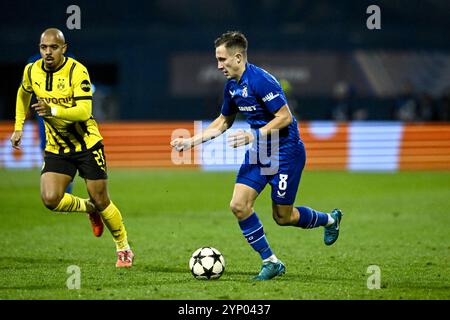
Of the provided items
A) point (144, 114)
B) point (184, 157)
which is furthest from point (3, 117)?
point (184, 157)

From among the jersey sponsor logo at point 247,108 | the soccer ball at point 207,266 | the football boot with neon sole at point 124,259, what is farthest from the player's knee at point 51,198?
the jersey sponsor logo at point 247,108

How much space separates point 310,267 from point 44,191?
2.84 metres

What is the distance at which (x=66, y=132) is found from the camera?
8.91m

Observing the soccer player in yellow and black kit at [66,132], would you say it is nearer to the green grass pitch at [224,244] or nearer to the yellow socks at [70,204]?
the yellow socks at [70,204]

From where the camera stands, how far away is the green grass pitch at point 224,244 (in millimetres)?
7737

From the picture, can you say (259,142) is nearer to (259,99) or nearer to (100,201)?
(259,99)

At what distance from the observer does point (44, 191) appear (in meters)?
8.93

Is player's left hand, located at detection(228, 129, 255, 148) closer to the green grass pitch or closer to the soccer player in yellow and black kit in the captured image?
the green grass pitch

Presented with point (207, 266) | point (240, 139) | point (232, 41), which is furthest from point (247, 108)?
point (207, 266)

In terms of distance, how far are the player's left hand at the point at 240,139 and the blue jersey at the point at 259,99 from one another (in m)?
0.47

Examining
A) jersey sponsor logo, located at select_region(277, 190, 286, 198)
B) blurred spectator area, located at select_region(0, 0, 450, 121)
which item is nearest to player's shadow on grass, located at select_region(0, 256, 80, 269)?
jersey sponsor logo, located at select_region(277, 190, 286, 198)
